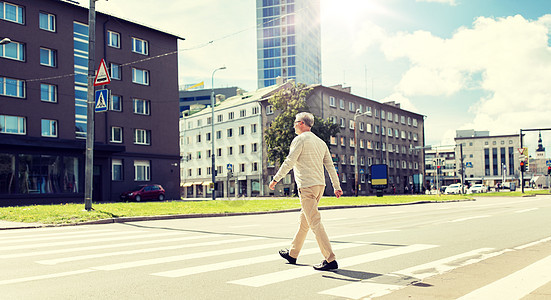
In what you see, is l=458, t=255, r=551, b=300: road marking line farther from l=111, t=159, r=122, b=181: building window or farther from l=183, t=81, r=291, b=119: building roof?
l=183, t=81, r=291, b=119: building roof

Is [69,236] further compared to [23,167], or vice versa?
[23,167]

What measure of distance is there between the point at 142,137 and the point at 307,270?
123ft

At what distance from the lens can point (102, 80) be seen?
55.2 feet

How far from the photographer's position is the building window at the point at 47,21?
3472 centimetres

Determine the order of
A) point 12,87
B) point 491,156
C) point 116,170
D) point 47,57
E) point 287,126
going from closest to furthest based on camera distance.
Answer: point 12,87, point 47,57, point 116,170, point 287,126, point 491,156

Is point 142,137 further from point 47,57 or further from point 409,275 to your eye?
point 409,275

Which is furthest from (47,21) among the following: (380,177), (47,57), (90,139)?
(380,177)

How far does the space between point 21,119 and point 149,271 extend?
3167 centimetres

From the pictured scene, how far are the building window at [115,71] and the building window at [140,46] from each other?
2.50 m

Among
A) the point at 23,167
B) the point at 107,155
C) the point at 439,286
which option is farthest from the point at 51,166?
the point at 439,286

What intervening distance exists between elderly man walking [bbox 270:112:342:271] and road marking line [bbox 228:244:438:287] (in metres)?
0.29

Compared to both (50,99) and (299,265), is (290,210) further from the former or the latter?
(50,99)

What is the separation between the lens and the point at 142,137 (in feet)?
136

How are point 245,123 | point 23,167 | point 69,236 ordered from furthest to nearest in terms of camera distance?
point 245,123, point 23,167, point 69,236
